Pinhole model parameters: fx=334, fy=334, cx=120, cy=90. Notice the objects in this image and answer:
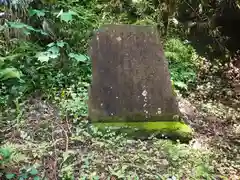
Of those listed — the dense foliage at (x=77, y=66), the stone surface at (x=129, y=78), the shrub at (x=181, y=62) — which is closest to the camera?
the dense foliage at (x=77, y=66)

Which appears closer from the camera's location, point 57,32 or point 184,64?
point 57,32

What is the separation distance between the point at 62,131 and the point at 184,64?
11.2ft

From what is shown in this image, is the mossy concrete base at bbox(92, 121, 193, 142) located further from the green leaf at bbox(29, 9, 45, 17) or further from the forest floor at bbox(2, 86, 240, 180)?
the green leaf at bbox(29, 9, 45, 17)

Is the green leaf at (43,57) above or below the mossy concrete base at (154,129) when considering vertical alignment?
above

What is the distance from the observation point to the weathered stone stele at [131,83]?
4.01 meters

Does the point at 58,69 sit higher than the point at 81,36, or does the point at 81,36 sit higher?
the point at 81,36

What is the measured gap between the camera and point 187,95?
579 cm

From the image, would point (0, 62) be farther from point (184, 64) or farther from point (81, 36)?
point (184, 64)

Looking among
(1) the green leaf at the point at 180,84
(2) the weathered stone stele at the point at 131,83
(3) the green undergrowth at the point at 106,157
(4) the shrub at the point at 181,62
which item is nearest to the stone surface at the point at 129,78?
(2) the weathered stone stele at the point at 131,83

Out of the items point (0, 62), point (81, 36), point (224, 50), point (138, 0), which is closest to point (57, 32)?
point (81, 36)

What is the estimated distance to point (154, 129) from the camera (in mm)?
3980

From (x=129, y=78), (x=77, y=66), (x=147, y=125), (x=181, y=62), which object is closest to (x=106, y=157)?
(x=147, y=125)

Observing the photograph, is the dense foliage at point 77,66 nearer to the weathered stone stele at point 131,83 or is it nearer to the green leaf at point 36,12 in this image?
the green leaf at point 36,12

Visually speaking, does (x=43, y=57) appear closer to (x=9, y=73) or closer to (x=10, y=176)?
(x=9, y=73)
